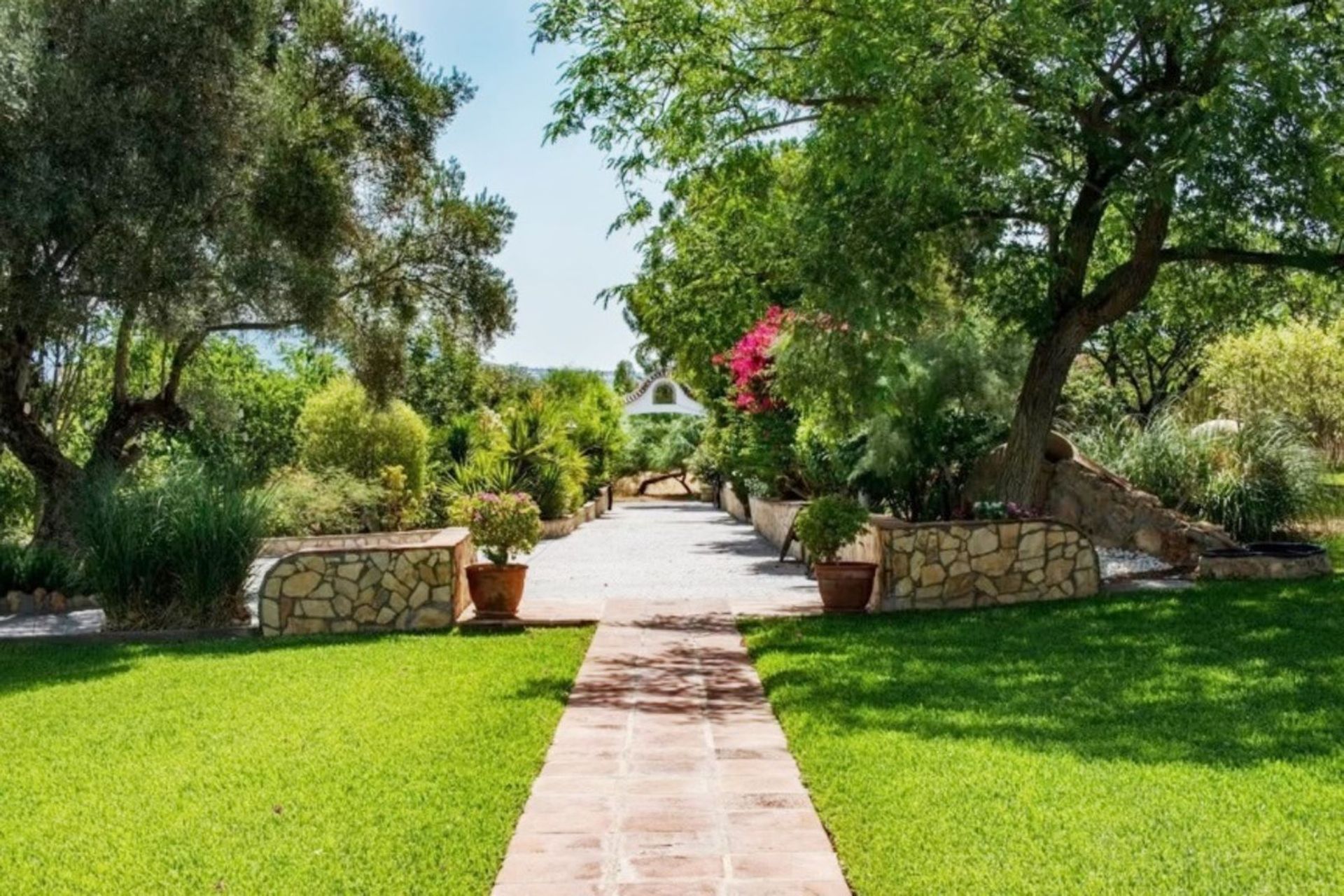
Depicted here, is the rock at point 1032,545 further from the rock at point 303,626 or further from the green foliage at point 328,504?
the green foliage at point 328,504

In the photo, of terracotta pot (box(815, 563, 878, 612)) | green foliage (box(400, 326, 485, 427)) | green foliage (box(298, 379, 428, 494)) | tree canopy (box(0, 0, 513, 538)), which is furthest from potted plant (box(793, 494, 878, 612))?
green foliage (box(400, 326, 485, 427))

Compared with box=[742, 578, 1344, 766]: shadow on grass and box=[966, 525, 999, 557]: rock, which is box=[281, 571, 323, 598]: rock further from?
box=[966, 525, 999, 557]: rock

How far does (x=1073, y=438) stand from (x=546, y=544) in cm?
857

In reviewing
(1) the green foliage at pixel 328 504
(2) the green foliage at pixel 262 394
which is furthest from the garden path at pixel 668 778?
(2) the green foliage at pixel 262 394

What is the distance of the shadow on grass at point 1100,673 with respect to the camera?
20.8 ft

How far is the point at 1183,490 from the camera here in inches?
578

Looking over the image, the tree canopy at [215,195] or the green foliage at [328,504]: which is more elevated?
the tree canopy at [215,195]

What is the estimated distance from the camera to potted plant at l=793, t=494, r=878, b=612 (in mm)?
11227

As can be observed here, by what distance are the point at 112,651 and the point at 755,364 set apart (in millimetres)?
10851

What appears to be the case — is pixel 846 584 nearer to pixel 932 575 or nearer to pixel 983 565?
pixel 932 575

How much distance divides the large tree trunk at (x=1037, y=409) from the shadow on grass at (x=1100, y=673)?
6.20 ft

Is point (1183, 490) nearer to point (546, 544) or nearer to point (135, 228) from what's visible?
point (546, 544)

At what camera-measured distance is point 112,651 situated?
10023mm

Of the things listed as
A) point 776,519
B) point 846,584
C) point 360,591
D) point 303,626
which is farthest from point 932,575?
point 776,519
